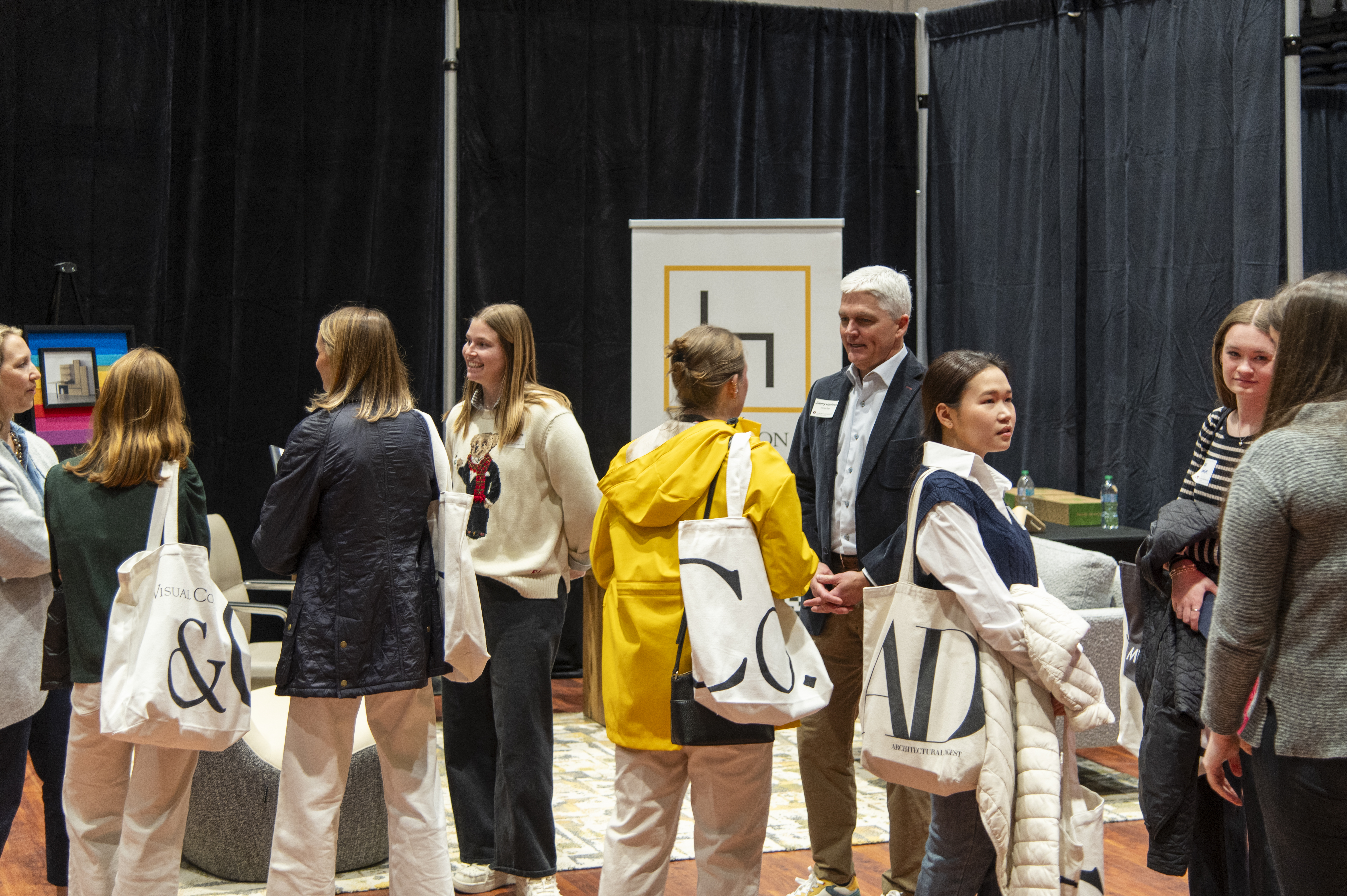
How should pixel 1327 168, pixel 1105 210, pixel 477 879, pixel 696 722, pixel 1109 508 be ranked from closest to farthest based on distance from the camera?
pixel 696 722, pixel 477 879, pixel 1109 508, pixel 1105 210, pixel 1327 168

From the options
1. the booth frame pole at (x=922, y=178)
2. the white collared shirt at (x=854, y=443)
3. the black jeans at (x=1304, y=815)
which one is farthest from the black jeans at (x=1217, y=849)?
the booth frame pole at (x=922, y=178)

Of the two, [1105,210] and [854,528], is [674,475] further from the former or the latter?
[1105,210]

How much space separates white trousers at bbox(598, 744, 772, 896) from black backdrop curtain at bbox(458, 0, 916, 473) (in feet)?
12.0

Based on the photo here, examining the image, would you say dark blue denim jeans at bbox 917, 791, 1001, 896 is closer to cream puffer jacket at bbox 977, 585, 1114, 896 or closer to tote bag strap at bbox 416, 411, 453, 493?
cream puffer jacket at bbox 977, 585, 1114, 896

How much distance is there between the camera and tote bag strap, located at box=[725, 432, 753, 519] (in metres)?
2.30

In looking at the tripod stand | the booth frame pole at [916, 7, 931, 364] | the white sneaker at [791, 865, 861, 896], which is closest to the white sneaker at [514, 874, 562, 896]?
the white sneaker at [791, 865, 861, 896]

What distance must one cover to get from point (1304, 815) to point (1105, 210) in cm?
421

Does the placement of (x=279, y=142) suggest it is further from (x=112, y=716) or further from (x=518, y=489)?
(x=112, y=716)

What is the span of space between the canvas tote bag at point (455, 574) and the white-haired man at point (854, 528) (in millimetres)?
819

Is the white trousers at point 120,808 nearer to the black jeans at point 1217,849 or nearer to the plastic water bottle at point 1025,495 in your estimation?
the black jeans at point 1217,849

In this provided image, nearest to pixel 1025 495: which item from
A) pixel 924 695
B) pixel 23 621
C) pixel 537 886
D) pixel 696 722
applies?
pixel 537 886

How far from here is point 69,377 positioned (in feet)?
15.3

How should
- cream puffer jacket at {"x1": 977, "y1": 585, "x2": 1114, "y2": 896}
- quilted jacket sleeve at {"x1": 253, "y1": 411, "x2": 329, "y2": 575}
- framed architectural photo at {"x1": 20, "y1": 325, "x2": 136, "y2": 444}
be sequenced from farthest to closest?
framed architectural photo at {"x1": 20, "y1": 325, "x2": 136, "y2": 444}, quilted jacket sleeve at {"x1": 253, "y1": 411, "x2": 329, "y2": 575}, cream puffer jacket at {"x1": 977, "y1": 585, "x2": 1114, "y2": 896}

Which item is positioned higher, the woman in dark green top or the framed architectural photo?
the framed architectural photo
